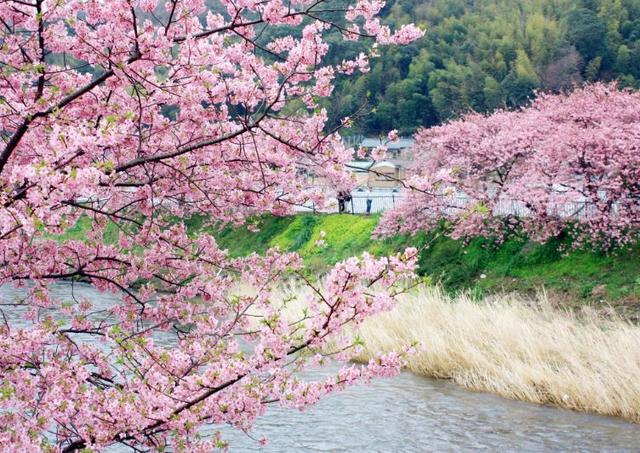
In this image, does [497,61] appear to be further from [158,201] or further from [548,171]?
[158,201]

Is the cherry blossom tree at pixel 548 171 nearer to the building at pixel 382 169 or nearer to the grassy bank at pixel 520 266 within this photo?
the grassy bank at pixel 520 266

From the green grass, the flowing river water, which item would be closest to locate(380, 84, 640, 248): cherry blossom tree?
the green grass

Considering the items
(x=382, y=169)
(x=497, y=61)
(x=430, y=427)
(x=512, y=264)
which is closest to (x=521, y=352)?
(x=430, y=427)

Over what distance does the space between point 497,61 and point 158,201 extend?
2964 inches

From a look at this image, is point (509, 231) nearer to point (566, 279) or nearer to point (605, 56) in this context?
point (566, 279)

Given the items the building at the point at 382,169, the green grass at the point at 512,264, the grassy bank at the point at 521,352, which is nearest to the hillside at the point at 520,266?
the green grass at the point at 512,264

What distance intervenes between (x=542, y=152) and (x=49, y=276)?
16806 mm

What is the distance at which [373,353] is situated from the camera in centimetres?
1503

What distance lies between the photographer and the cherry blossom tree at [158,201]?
4.36 meters

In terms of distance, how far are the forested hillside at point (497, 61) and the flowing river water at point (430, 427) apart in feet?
169

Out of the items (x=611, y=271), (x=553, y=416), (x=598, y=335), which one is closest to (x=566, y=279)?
(x=611, y=271)

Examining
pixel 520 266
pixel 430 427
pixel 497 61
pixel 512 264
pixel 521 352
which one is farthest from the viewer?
pixel 497 61

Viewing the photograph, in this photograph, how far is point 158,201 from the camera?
658 centimetres

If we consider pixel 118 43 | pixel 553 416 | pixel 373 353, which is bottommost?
pixel 553 416
